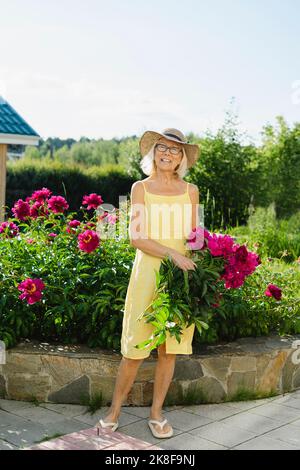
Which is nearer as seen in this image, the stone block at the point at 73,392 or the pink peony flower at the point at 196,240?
the pink peony flower at the point at 196,240

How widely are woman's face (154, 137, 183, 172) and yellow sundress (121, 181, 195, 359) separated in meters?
0.16

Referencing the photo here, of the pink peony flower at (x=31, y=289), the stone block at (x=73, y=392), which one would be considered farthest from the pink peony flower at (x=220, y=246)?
the stone block at (x=73, y=392)

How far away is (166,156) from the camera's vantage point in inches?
141

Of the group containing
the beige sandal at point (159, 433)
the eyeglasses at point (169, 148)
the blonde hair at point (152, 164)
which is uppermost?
the eyeglasses at point (169, 148)

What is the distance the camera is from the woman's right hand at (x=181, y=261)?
3.51 m

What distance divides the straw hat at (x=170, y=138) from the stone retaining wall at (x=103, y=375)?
4.35 feet

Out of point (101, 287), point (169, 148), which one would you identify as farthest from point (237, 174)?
point (169, 148)

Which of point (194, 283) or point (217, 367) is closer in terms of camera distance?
point (194, 283)

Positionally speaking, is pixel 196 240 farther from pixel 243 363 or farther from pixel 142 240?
pixel 243 363

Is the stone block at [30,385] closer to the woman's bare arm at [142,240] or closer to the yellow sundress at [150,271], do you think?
the yellow sundress at [150,271]

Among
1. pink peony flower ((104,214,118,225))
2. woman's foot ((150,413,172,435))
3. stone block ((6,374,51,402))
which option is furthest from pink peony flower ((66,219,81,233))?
woman's foot ((150,413,172,435))

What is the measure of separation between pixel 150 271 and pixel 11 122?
7822mm

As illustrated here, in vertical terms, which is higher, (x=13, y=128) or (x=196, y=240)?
(x=13, y=128)

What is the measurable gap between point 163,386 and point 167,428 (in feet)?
0.76
